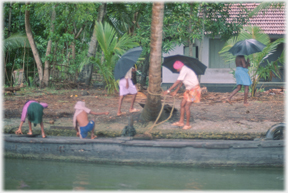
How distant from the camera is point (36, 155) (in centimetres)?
674

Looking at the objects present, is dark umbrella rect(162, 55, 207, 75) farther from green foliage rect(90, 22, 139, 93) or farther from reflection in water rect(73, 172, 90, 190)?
reflection in water rect(73, 172, 90, 190)

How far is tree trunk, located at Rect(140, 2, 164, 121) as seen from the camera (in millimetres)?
7105

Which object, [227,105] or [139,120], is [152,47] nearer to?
[139,120]

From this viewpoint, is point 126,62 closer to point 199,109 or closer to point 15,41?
point 199,109

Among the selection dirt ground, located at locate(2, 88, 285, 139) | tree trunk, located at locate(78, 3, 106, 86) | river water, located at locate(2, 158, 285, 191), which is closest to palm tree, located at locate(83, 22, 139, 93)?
dirt ground, located at locate(2, 88, 285, 139)

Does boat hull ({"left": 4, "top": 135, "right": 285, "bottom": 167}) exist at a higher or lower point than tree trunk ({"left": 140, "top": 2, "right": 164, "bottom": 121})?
lower

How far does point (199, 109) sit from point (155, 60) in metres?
2.57

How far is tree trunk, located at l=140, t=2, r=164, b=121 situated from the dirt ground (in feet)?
1.75

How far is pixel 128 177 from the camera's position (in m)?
5.83

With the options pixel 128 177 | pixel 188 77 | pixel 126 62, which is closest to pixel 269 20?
pixel 188 77

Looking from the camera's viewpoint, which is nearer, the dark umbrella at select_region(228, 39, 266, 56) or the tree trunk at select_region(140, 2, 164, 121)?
the tree trunk at select_region(140, 2, 164, 121)

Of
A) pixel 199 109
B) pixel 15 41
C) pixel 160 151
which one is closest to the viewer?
pixel 160 151

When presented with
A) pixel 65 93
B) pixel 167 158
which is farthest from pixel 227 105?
pixel 65 93

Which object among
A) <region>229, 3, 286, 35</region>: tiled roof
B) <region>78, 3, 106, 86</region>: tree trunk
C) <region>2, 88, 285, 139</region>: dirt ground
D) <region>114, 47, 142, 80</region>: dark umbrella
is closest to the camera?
<region>114, 47, 142, 80</region>: dark umbrella
